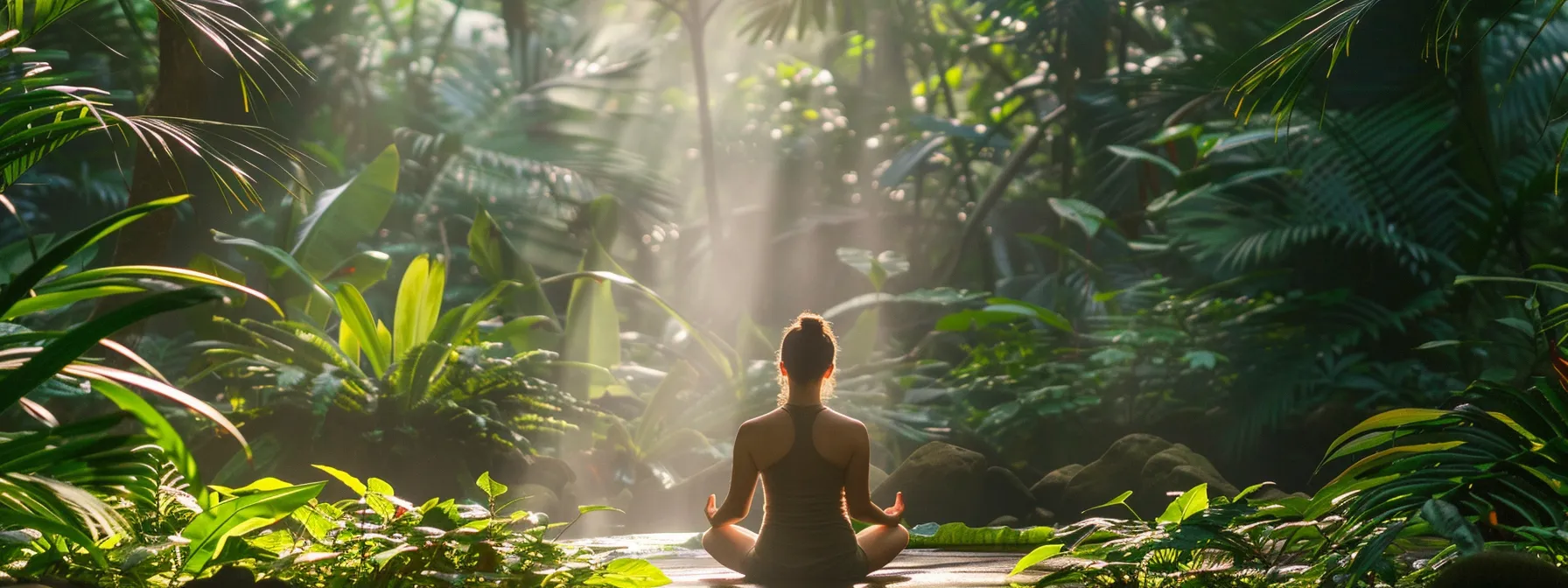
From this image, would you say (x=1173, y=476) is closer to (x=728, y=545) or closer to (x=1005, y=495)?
(x=1005, y=495)

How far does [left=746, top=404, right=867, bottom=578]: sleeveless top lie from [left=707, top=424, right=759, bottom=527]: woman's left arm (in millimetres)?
64

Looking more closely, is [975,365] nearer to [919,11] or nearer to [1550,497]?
[1550,497]

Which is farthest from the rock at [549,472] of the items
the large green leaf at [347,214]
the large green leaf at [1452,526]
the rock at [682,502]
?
the large green leaf at [1452,526]

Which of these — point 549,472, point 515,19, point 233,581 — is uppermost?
point 515,19

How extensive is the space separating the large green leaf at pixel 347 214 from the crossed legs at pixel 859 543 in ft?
12.5

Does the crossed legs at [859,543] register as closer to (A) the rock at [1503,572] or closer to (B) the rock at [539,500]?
(A) the rock at [1503,572]

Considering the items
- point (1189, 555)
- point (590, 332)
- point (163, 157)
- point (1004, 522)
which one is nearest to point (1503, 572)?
point (1189, 555)

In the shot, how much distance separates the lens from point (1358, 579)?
2.15 m

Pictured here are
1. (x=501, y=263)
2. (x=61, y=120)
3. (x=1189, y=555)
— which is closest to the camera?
(x=1189, y=555)

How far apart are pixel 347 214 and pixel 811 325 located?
4078mm

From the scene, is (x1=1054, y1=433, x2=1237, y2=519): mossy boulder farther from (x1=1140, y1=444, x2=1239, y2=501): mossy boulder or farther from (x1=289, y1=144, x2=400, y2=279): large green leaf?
(x1=289, y1=144, x2=400, y2=279): large green leaf

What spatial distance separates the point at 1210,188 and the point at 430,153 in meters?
6.62

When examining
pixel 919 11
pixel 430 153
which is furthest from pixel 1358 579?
pixel 919 11

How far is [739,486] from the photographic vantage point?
10.1 feet
